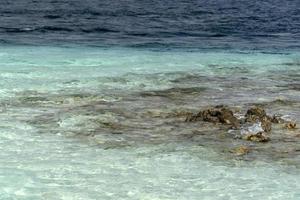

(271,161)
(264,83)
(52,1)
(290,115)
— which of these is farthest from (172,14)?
(271,161)

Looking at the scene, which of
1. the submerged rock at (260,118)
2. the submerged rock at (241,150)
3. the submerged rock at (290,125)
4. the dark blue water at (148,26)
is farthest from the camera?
the dark blue water at (148,26)

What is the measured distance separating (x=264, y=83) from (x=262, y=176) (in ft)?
39.9

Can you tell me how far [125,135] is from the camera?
51.2 ft

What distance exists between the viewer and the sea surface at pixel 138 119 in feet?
40.1

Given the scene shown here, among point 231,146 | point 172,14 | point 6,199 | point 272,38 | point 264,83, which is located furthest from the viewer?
point 172,14

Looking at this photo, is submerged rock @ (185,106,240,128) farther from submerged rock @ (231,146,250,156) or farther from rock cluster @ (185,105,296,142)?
submerged rock @ (231,146,250,156)

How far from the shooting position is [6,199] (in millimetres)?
11164

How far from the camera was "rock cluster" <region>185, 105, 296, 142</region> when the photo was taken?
15.9 m

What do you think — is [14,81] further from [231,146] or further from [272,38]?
[272,38]

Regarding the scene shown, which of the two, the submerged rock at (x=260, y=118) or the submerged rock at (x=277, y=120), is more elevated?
the submerged rock at (x=260, y=118)

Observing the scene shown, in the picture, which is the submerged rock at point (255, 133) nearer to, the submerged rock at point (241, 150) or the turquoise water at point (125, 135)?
the turquoise water at point (125, 135)

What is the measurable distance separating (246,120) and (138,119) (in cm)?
306

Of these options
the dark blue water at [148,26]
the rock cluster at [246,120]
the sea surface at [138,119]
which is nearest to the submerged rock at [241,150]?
the sea surface at [138,119]

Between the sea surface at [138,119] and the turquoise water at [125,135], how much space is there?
0.03 metres
